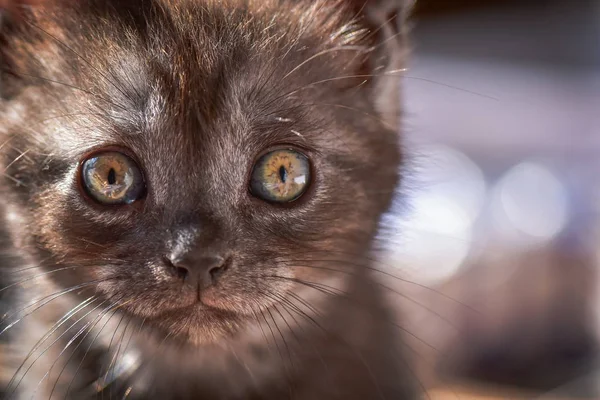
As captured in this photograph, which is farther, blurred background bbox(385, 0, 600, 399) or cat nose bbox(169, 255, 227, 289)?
blurred background bbox(385, 0, 600, 399)

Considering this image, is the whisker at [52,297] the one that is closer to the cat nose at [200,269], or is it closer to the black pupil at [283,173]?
the cat nose at [200,269]

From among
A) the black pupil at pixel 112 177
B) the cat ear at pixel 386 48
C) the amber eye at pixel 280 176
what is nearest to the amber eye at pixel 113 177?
the black pupil at pixel 112 177

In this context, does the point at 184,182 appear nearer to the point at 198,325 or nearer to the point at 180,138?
the point at 180,138

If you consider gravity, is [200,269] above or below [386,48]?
below

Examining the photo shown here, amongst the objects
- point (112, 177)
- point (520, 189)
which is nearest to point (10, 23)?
point (112, 177)

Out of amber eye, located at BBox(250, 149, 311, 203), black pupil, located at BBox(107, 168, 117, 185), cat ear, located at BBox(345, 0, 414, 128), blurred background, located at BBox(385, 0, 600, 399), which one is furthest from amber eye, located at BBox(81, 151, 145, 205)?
blurred background, located at BBox(385, 0, 600, 399)

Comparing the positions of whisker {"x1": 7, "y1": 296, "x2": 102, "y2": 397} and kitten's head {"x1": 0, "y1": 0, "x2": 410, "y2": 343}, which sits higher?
kitten's head {"x1": 0, "y1": 0, "x2": 410, "y2": 343}

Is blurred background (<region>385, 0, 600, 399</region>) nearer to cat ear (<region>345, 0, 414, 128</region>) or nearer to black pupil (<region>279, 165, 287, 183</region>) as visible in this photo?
cat ear (<region>345, 0, 414, 128</region>)
